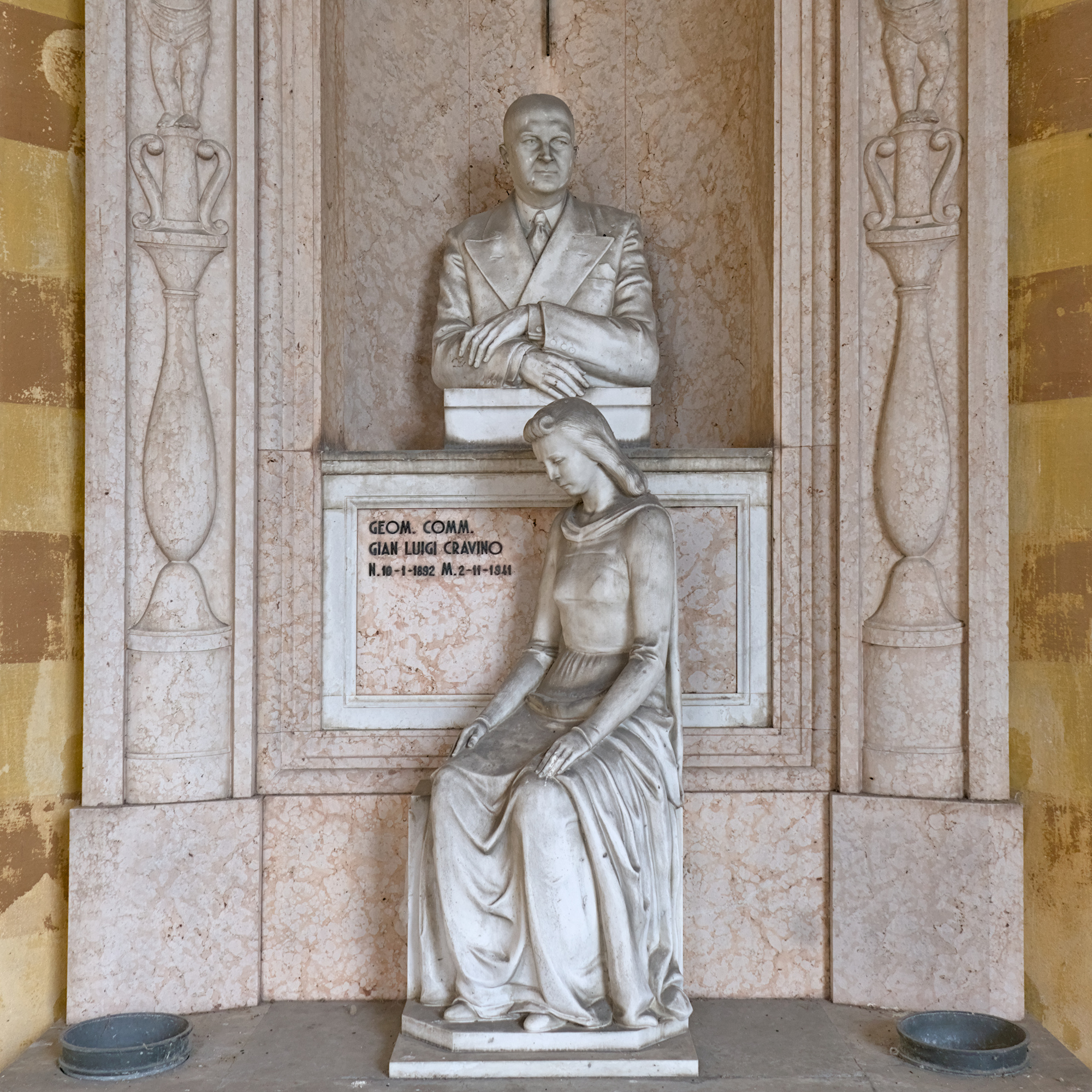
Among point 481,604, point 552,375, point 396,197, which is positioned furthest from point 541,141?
point 481,604

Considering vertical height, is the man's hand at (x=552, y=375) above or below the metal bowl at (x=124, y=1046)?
above

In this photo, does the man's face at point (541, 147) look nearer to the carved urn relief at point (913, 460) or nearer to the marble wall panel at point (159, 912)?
the carved urn relief at point (913, 460)

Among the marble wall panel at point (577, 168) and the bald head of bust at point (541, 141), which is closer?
the bald head of bust at point (541, 141)

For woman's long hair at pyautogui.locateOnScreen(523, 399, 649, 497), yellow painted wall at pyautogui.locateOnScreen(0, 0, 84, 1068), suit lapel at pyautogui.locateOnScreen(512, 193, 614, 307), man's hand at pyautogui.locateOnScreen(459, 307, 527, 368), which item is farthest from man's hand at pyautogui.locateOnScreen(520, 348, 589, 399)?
yellow painted wall at pyautogui.locateOnScreen(0, 0, 84, 1068)

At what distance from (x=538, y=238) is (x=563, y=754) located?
2097 mm

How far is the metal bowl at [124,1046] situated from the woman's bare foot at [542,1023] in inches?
41.1

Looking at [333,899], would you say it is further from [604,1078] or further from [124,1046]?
[604,1078]

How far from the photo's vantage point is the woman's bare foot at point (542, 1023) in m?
3.54

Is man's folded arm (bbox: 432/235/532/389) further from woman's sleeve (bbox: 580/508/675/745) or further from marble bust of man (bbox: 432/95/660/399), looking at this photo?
woman's sleeve (bbox: 580/508/675/745)

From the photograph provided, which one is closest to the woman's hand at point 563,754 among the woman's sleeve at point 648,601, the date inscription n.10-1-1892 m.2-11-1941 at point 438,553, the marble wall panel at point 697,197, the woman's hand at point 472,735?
the woman's sleeve at point 648,601

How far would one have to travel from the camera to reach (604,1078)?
3475mm

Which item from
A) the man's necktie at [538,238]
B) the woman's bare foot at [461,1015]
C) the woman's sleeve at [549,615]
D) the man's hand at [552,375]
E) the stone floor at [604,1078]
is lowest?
the stone floor at [604,1078]

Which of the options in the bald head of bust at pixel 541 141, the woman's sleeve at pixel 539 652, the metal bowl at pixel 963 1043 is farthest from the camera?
the bald head of bust at pixel 541 141

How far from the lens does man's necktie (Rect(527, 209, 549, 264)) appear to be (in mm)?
4664
